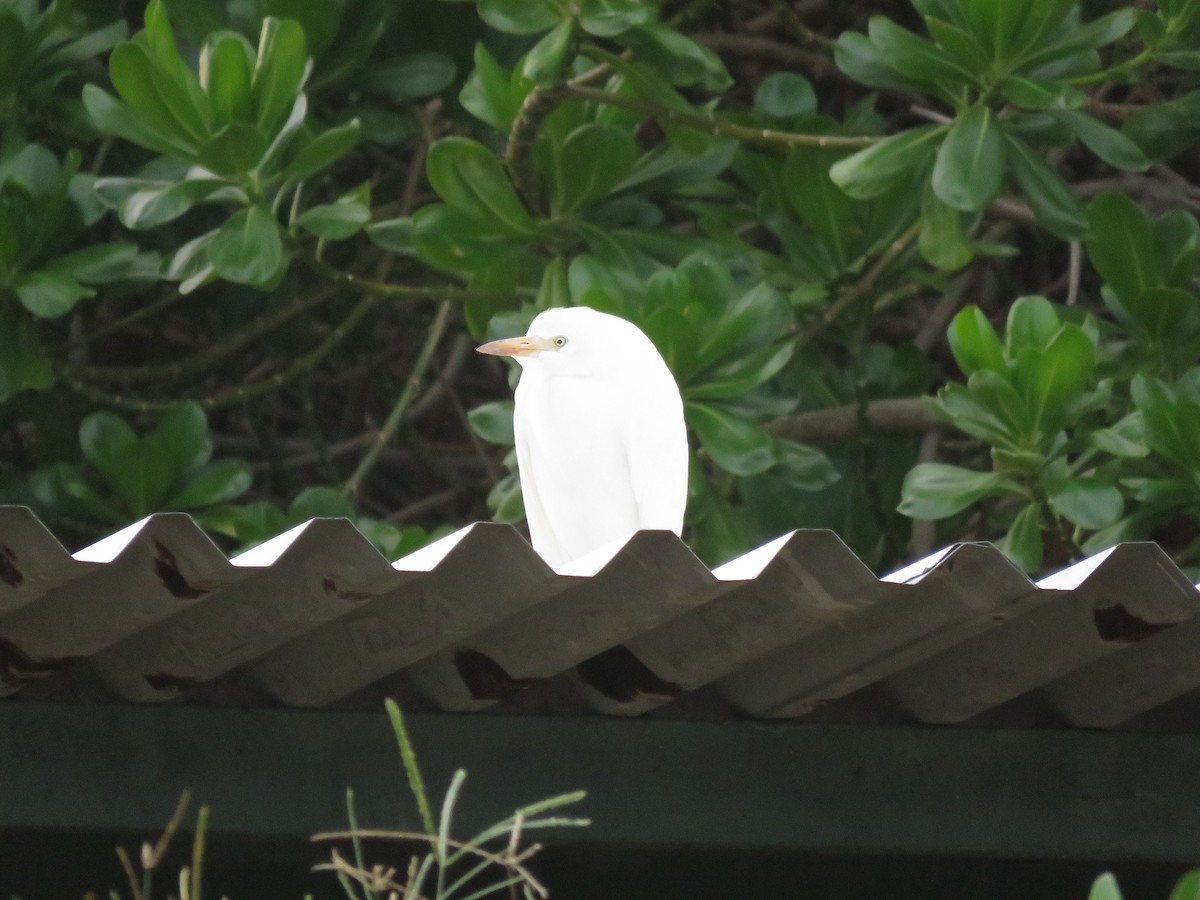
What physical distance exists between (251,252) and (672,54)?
101 cm

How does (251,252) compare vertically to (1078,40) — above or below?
below

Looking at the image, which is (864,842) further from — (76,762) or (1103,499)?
(1103,499)

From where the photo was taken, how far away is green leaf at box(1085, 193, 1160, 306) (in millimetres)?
4043

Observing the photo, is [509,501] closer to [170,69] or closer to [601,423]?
[601,423]

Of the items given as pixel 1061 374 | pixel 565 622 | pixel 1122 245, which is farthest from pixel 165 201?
pixel 565 622

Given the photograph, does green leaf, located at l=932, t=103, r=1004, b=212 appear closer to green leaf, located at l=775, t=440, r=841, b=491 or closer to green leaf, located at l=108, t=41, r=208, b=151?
green leaf, located at l=775, t=440, r=841, b=491

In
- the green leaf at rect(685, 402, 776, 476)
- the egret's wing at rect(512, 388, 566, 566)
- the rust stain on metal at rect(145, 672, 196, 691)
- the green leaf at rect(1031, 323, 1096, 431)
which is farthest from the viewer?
the green leaf at rect(685, 402, 776, 476)

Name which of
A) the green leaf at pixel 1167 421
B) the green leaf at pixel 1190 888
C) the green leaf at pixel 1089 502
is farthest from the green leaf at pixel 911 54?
the green leaf at pixel 1190 888

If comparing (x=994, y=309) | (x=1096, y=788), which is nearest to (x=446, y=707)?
(x=1096, y=788)

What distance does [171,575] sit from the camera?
1715mm

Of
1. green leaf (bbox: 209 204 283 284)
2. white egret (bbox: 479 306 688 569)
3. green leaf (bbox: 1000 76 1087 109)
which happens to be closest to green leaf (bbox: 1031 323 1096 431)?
green leaf (bbox: 1000 76 1087 109)

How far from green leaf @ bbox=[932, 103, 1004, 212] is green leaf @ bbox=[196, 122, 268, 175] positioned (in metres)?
1.42

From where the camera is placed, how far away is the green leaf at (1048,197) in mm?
3906

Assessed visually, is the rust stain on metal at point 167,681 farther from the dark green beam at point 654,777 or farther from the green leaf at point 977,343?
the green leaf at point 977,343
